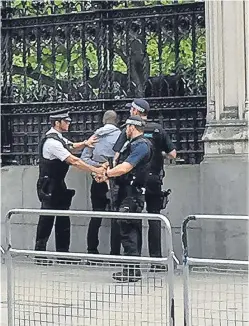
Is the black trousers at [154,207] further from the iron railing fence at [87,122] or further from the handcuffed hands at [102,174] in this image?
the iron railing fence at [87,122]

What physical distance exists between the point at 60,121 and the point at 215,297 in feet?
13.7

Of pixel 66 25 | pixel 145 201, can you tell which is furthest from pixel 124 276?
pixel 66 25

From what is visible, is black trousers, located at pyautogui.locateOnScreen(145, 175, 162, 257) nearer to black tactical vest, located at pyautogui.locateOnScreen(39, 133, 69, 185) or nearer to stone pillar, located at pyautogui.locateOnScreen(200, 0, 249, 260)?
stone pillar, located at pyautogui.locateOnScreen(200, 0, 249, 260)

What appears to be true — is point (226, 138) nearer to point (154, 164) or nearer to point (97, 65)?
point (154, 164)

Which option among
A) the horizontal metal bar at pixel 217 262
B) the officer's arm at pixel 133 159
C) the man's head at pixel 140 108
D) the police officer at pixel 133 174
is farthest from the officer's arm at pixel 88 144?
the horizontal metal bar at pixel 217 262

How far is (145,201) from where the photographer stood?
1009 centimetres

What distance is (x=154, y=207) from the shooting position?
10.1m

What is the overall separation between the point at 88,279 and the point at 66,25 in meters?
5.39

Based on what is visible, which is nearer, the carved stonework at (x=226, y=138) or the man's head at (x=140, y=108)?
the man's head at (x=140, y=108)

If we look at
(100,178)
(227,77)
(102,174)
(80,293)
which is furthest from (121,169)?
(80,293)

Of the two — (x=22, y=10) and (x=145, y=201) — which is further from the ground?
(x=22, y=10)

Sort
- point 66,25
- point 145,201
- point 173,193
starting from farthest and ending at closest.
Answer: point 66,25, point 173,193, point 145,201

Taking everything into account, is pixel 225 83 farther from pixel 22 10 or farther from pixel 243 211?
pixel 22 10

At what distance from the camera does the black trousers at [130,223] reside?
9.53 meters
